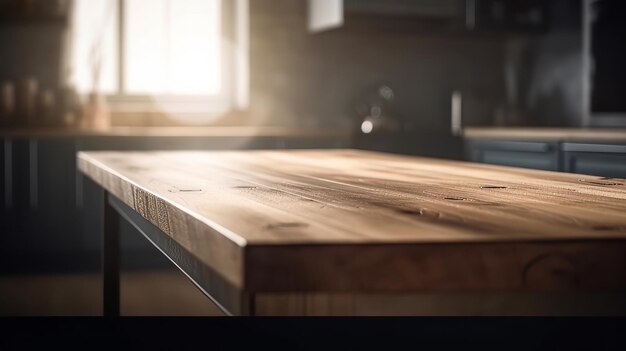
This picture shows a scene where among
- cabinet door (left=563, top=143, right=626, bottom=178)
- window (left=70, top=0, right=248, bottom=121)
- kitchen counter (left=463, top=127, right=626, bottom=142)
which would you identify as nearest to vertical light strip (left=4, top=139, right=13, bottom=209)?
window (left=70, top=0, right=248, bottom=121)

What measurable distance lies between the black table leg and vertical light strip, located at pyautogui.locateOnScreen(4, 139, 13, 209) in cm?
220

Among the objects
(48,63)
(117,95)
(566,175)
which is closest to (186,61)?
(117,95)

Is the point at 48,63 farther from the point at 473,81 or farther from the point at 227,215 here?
the point at 227,215

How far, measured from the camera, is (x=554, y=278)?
2.29ft

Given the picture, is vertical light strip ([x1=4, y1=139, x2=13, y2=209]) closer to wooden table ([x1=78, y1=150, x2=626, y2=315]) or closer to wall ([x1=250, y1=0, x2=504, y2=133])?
wall ([x1=250, y1=0, x2=504, y2=133])

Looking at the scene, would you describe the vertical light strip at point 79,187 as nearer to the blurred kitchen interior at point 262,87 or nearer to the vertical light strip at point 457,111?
the blurred kitchen interior at point 262,87

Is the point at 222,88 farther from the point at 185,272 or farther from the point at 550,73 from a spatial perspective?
the point at 185,272

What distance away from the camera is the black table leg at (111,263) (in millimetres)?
2348

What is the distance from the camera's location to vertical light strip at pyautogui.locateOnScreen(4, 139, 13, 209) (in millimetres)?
4379

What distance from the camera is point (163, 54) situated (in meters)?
5.36

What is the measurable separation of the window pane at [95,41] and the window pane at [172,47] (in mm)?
84

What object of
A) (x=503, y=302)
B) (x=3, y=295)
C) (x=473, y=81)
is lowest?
(x=3, y=295)

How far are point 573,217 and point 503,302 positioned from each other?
19 cm

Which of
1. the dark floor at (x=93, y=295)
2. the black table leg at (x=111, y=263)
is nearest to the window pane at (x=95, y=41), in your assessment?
the dark floor at (x=93, y=295)
